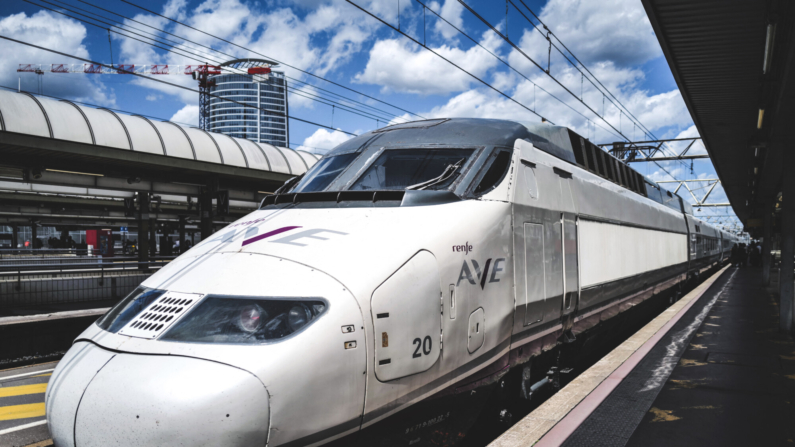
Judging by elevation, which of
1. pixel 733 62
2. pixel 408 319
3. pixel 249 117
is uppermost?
pixel 249 117

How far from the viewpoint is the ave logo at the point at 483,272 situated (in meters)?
3.88

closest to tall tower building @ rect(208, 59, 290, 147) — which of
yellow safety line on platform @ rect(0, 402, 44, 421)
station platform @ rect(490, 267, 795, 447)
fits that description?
yellow safety line on platform @ rect(0, 402, 44, 421)

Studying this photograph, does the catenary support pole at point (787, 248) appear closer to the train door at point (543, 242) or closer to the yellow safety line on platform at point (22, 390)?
the train door at point (543, 242)

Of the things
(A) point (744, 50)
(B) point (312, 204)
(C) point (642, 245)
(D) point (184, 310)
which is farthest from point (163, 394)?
(A) point (744, 50)

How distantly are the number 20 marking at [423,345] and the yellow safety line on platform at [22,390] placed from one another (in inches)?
215

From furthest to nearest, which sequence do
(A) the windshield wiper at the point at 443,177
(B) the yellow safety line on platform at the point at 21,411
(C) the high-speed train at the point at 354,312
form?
(B) the yellow safety line on platform at the point at 21,411 < (A) the windshield wiper at the point at 443,177 < (C) the high-speed train at the point at 354,312

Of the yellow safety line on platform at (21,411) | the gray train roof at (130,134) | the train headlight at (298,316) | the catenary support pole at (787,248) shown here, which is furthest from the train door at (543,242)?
the gray train roof at (130,134)

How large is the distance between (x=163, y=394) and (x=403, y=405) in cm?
142

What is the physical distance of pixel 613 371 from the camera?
6.19m

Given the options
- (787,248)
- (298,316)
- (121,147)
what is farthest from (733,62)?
(121,147)

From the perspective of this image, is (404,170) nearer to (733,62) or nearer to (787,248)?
(733,62)

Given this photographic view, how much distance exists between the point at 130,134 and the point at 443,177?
13213 millimetres

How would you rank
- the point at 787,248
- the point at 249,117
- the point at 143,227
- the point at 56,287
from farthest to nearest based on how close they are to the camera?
1. the point at 249,117
2. the point at 143,227
3. the point at 56,287
4. the point at 787,248

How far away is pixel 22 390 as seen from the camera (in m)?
6.53
